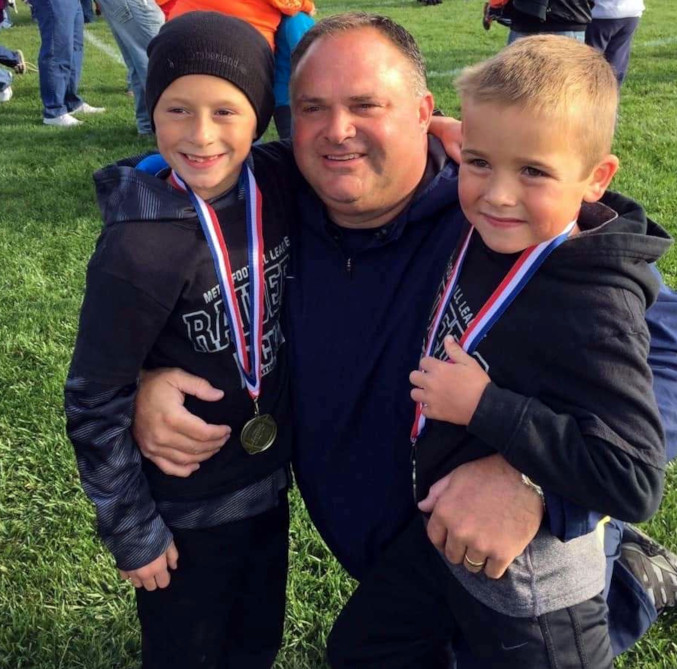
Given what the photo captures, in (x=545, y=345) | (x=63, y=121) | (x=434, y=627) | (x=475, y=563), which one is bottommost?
(x=63, y=121)

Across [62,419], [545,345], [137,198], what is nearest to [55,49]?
[62,419]

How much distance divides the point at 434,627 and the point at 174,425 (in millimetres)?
880

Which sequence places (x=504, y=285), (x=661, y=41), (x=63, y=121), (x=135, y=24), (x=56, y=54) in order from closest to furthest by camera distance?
1. (x=504, y=285)
2. (x=135, y=24)
3. (x=56, y=54)
4. (x=63, y=121)
5. (x=661, y=41)

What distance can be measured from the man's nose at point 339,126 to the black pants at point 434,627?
38.4 inches

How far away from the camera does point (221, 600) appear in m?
2.09

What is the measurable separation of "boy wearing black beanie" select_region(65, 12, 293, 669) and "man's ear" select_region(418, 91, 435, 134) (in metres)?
0.38

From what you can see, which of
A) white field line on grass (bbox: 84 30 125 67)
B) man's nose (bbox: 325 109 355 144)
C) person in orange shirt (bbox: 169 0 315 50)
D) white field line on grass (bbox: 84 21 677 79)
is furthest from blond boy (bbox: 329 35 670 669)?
white field line on grass (bbox: 84 30 125 67)

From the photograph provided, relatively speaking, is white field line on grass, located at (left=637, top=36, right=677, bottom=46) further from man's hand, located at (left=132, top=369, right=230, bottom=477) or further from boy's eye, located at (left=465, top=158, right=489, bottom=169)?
man's hand, located at (left=132, top=369, right=230, bottom=477)

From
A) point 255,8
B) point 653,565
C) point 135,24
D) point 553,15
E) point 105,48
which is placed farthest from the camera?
point 105,48

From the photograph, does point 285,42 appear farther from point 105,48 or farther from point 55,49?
point 105,48

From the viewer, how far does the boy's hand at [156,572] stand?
1.83 metres

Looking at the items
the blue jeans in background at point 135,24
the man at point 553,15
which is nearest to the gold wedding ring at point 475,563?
the man at point 553,15

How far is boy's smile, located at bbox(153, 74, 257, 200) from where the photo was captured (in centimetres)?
166

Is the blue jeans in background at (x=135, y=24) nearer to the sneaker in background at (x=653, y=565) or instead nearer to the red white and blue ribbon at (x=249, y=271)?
the red white and blue ribbon at (x=249, y=271)
